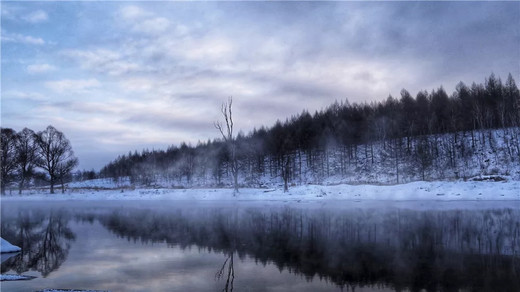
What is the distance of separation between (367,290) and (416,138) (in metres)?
79.4

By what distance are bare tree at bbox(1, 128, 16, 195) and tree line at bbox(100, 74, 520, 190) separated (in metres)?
37.7

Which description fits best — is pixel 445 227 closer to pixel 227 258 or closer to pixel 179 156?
pixel 227 258

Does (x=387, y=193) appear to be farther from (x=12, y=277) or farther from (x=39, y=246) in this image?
(x=12, y=277)

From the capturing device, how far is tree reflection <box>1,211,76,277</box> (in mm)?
11047

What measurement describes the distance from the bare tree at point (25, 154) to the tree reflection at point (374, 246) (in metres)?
55.7

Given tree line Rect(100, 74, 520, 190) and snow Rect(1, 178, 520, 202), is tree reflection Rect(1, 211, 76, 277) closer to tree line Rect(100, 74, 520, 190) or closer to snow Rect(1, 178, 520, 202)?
snow Rect(1, 178, 520, 202)

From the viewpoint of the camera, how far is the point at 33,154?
69188 mm

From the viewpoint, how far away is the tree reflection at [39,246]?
11.0 metres

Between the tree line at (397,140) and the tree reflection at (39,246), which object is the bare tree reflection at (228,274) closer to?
the tree reflection at (39,246)

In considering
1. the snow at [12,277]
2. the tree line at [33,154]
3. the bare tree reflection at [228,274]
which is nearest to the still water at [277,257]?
the bare tree reflection at [228,274]

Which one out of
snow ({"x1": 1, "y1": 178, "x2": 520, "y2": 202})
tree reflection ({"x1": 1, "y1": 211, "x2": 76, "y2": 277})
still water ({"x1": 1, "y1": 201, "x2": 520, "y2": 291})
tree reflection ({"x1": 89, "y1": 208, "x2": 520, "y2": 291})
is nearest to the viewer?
still water ({"x1": 1, "y1": 201, "x2": 520, "y2": 291})

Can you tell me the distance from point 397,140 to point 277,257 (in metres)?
76.3

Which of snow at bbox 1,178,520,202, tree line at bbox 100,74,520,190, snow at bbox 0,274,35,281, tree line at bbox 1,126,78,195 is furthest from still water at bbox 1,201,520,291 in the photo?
tree line at bbox 1,126,78,195

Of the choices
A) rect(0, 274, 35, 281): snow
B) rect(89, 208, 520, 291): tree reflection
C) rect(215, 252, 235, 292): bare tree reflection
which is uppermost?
rect(0, 274, 35, 281): snow
